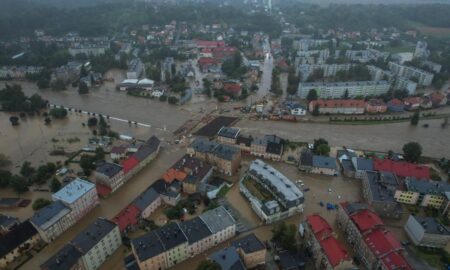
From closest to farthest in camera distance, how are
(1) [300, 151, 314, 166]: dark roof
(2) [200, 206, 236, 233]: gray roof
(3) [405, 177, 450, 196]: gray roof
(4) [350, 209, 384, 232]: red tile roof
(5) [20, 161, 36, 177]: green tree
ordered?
(4) [350, 209, 384, 232]: red tile roof → (2) [200, 206, 236, 233]: gray roof → (3) [405, 177, 450, 196]: gray roof → (5) [20, 161, 36, 177]: green tree → (1) [300, 151, 314, 166]: dark roof

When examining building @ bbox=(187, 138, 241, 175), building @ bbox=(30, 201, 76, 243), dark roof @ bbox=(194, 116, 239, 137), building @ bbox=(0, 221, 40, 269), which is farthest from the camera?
dark roof @ bbox=(194, 116, 239, 137)

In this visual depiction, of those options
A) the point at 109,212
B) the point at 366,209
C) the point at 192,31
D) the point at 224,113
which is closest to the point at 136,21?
the point at 192,31

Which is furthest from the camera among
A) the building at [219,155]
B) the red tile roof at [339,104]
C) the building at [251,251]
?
the red tile roof at [339,104]

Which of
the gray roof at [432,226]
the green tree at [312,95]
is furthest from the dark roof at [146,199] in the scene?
the green tree at [312,95]

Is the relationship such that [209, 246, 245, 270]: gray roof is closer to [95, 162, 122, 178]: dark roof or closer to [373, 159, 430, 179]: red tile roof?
[95, 162, 122, 178]: dark roof

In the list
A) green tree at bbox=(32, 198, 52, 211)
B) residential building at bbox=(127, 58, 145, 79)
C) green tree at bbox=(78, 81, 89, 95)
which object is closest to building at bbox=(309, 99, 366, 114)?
residential building at bbox=(127, 58, 145, 79)

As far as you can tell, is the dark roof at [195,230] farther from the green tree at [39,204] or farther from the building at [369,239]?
the green tree at [39,204]
